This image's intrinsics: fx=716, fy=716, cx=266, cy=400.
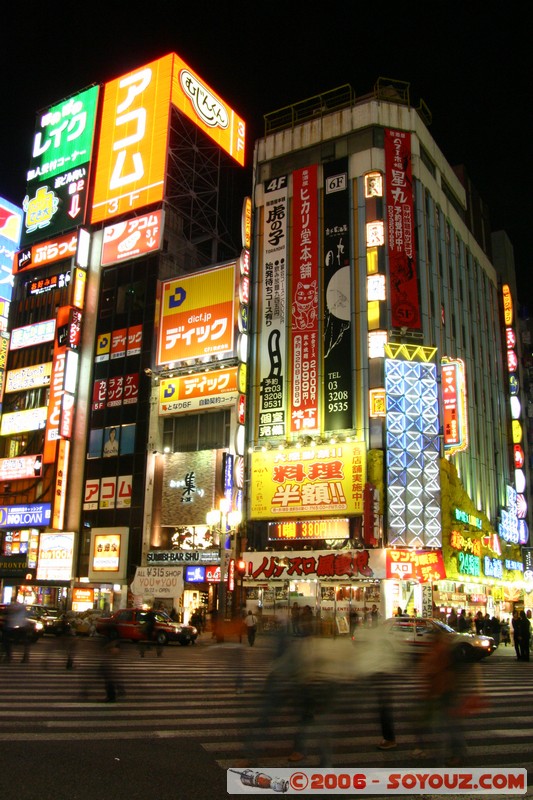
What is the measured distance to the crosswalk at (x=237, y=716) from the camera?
7926mm

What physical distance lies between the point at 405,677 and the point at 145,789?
14085 millimetres

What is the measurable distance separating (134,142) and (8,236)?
52.8ft

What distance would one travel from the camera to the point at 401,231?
3859 centimetres

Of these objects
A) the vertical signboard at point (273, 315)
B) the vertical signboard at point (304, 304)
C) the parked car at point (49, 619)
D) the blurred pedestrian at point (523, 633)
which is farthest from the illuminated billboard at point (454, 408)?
the parked car at point (49, 619)

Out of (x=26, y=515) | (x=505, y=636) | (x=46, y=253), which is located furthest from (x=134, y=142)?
(x=505, y=636)

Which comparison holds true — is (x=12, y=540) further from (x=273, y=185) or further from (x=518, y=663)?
(x=518, y=663)

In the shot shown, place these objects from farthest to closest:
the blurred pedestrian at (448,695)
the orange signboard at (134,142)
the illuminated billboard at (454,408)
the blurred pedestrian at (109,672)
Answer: the orange signboard at (134,142)
the illuminated billboard at (454,408)
the blurred pedestrian at (109,672)
the blurred pedestrian at (448,695)

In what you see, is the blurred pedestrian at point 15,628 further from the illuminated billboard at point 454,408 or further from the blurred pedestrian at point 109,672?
the illuminated billboard at point 454,408

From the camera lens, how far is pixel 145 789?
6.59m

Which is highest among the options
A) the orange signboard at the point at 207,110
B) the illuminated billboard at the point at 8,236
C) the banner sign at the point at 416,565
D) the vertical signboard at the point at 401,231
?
the orange signboard at the point at 207,110

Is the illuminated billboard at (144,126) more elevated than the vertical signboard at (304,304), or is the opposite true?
the illuminated billboard at (144,126)

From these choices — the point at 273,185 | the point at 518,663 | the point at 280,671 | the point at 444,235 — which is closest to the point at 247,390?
the point at 273,185

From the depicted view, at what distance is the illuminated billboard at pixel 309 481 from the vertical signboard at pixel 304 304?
1.67 meters

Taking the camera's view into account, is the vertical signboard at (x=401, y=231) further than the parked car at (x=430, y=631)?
Yes
